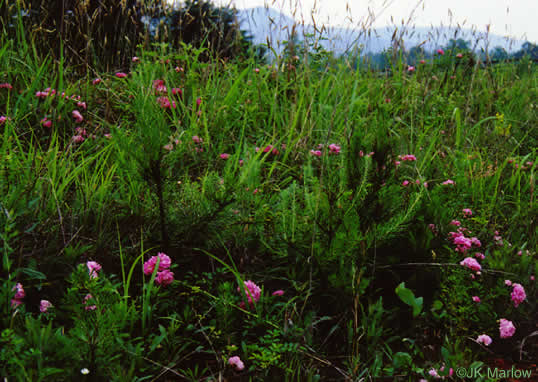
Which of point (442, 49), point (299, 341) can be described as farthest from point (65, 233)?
point (442, 49)

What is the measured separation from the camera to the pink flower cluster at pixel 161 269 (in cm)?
157

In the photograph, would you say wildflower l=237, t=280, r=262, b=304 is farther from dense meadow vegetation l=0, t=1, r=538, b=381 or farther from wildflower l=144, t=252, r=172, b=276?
wildflower l=144, t=252, r=172, b=276

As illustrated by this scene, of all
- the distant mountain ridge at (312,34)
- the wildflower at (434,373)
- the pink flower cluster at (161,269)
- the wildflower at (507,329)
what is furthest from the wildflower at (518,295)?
the distant mountain ridge at (312,34)

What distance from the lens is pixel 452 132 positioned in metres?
3.31

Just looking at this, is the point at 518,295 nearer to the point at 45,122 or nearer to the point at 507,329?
the point at 507,329

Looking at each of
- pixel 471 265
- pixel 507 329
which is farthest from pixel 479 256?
pixel 507 329

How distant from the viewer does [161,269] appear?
161 cm

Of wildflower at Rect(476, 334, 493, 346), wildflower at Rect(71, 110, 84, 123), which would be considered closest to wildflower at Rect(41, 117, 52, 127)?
wildflower at Rect(71, 110, 84, 123)

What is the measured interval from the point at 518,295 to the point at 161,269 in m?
1.29

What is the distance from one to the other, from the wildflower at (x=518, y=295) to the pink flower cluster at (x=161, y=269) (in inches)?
48.6

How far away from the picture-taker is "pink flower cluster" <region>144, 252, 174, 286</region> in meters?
1.57

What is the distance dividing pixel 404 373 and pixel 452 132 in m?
2.38

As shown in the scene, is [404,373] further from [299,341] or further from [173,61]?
[173,61]

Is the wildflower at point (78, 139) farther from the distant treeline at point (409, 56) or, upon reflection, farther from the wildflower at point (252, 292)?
the distant treeline at point (409, 56)
